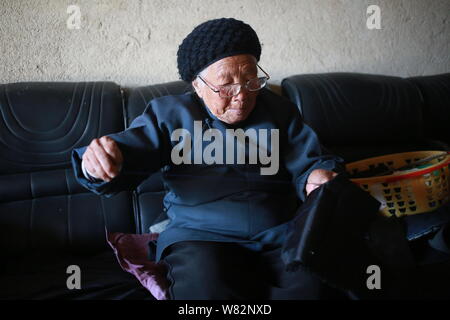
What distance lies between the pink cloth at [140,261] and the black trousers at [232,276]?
76 millimetres

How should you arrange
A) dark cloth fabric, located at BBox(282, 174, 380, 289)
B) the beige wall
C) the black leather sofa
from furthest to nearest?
the beige wall < the black leather sofa < dark cloth fabric, located at BBox(282, 174, 380, 289)

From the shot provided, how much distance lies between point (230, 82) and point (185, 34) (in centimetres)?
72

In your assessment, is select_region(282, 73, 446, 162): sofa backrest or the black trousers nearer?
the black trousers

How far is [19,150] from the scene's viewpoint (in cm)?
128

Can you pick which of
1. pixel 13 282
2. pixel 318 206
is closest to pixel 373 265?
A: pixel 318 206

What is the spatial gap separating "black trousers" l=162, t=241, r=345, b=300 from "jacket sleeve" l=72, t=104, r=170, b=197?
0.24 metres

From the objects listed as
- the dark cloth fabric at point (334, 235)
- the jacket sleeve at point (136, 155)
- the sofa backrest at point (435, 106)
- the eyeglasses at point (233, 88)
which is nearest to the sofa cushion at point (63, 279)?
the jacket sleeve at point (136, 155)

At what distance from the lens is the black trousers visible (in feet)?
2.78

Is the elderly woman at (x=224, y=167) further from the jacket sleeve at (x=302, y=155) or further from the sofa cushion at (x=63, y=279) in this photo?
the sofa cushion at (x=63, y=279)

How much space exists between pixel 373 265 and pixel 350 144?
2.54ft

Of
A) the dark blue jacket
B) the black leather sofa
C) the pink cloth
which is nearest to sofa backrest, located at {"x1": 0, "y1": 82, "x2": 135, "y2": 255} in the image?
the black leather sofa

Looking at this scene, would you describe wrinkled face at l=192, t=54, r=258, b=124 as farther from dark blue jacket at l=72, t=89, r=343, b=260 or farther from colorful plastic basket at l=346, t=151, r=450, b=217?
colorful plastic basket at l=346, t=151, r=450, b=217

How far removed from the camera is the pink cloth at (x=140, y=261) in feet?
3.25

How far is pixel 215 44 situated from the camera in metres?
0.94
